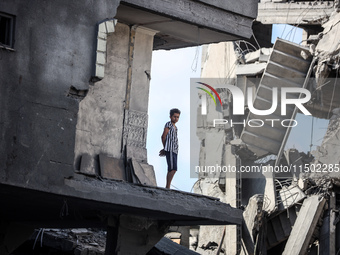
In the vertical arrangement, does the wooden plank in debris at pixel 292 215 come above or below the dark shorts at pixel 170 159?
below

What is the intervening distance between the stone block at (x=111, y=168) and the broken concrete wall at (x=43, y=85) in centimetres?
157

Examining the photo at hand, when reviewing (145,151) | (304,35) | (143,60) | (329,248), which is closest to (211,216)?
(145,151)

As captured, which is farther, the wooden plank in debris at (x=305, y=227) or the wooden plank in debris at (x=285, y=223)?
the wooden plank in debris at (x=285, y=223)

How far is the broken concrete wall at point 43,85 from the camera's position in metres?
12.3

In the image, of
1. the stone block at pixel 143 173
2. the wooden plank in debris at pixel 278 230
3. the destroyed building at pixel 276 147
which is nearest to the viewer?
the stone block at pixel 143 173

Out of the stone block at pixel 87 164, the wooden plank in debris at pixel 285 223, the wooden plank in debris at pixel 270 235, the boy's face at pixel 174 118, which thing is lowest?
the wooden plank in debris at pixel 270 235

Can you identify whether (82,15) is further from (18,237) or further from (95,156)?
(18,237)

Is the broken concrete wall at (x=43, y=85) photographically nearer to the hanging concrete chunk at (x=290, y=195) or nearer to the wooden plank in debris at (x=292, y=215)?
the hanging concrete chunk at (x=290, y=195)

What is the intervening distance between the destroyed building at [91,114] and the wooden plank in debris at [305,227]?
7.71m

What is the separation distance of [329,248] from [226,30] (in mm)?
8717

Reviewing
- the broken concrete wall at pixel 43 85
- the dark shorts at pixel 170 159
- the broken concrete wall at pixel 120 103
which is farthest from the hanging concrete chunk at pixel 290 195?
the broken concrete wall at pixel 43 85

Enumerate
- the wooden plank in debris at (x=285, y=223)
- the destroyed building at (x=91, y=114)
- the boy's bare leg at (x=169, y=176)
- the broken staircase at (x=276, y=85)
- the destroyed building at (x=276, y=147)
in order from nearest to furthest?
the destroyed building at (x=91, y=114) < the boy's bare leg at (x=169, y=176) < the destroyed building at (x=276, y=147) < the wooden plank in debris at (x=285, y=223) < the broken staircase at (x=276, y=85)

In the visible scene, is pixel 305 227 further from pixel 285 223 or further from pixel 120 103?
pixel 120 103

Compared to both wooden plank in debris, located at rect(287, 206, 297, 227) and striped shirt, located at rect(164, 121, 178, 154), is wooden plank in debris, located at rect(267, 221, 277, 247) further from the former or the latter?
striped shirt, located at rect(164, 121, 178, 154)
